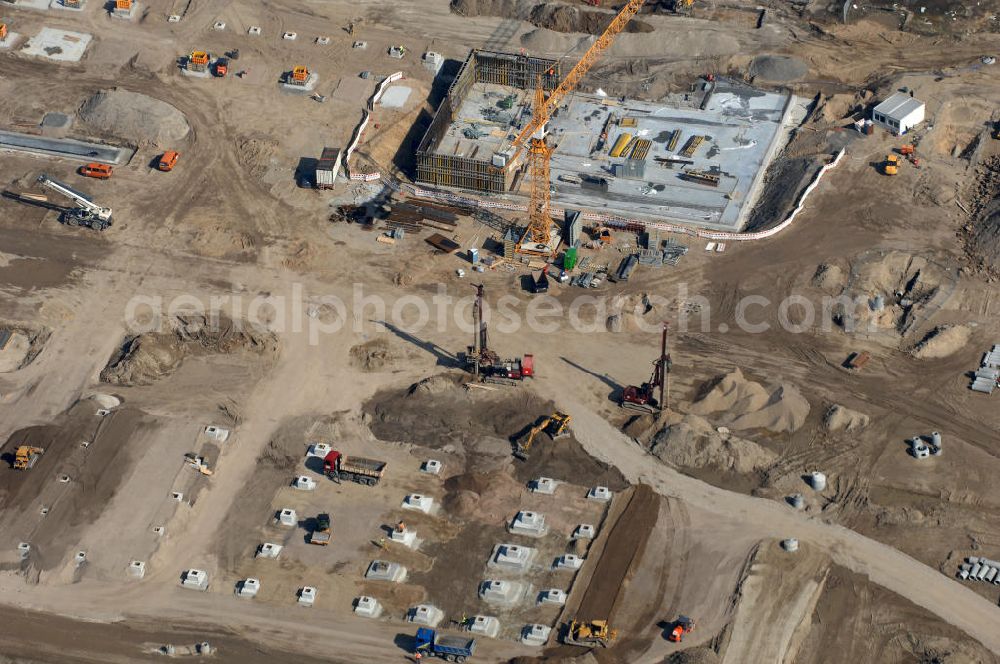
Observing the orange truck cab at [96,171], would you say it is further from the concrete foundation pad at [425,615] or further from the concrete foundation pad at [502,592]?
the concrete foundation pad at [502,592]

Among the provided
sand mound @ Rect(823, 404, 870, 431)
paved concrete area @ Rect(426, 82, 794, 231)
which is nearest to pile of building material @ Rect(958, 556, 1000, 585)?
sand mound @ Rect(823, 404, 870, 431)

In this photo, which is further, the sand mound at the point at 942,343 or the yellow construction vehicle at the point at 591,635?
the sand mound at the point at 942,343

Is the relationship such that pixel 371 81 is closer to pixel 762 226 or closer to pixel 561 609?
pixel 762 226

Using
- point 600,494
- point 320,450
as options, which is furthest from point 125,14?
point 600,494

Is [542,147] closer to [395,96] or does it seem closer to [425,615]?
[395,96]

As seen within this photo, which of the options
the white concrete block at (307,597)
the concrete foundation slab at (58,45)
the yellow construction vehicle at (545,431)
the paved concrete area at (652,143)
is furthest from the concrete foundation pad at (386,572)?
the concrete foundation slab at (58,45)

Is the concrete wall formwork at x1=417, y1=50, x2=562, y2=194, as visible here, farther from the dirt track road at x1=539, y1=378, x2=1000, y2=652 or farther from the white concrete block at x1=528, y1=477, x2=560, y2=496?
Result: the white concrete block at x1=528, y1=477, x2=560, y2=496

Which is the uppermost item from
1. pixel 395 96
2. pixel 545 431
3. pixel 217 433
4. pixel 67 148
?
pixel 67 148
